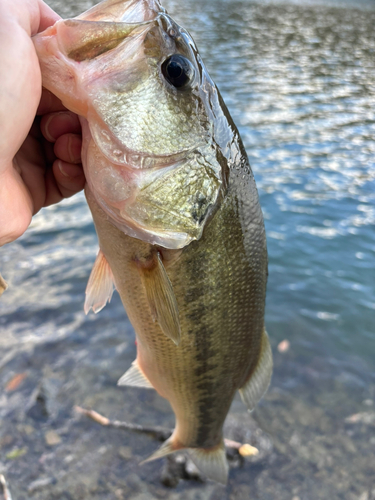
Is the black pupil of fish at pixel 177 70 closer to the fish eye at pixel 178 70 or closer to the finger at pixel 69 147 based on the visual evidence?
the fish eye at pixel 178 70

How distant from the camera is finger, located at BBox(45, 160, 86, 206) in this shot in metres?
2.03

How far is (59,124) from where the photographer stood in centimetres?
193

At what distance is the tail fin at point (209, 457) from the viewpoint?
291 cm

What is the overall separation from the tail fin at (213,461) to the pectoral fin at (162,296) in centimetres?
157

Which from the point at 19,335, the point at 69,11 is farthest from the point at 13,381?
the point at 69,11

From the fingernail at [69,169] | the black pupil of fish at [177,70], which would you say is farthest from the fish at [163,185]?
the fingernail at [69,169]

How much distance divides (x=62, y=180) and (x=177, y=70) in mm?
855

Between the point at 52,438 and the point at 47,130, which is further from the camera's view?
the point at 52,438

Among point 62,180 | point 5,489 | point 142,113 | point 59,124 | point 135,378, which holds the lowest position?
point 5,489

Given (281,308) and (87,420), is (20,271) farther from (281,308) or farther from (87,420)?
(281,308)

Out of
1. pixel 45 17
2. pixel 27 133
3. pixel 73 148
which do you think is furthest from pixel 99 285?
pixel 45 17

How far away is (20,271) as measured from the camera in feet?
19.6

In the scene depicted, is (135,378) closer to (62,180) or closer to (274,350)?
(62,180)

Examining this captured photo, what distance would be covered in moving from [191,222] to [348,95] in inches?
614
